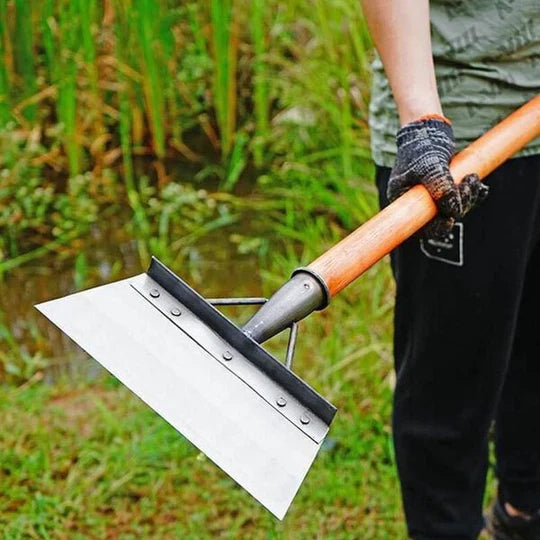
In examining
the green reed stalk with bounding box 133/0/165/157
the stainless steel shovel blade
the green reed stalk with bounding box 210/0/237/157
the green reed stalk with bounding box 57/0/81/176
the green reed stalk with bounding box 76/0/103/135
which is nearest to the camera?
the stainless steel shovel blade

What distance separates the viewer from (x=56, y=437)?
2.29m

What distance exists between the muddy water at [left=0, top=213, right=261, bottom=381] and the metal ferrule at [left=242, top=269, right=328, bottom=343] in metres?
1.68

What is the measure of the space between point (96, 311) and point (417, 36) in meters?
0.59

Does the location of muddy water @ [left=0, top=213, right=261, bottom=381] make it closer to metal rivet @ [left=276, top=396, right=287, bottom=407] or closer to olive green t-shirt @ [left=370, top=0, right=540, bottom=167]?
olive green t-shirt @ [left=370, top=0, right=540, bottom=167]

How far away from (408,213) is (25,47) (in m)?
2.16

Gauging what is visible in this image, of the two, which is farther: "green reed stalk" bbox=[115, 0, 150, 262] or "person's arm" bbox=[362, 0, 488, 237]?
"green reed stalk" bbox=[115, 0, 150, 262]

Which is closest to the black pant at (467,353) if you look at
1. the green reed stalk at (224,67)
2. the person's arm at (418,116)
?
the person's arm at (418,116)

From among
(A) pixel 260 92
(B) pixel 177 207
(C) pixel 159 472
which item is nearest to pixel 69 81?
(B) pixel 177 207

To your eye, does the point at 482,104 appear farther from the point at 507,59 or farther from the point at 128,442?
the point at 128,442

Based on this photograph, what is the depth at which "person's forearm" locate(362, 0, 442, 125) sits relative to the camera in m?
1.31

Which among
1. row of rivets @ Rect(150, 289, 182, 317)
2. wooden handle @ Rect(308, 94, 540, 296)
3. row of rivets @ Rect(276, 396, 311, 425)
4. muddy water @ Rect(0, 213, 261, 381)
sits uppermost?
wooden handle @ Rect(308, 94, 540, 296)

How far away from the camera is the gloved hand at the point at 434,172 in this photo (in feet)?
4.18

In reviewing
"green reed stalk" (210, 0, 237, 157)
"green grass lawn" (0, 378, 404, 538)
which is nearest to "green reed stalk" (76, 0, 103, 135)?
"green reed stalk" (210, 0, 237, 157)

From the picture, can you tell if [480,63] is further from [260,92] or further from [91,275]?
[260,92]
